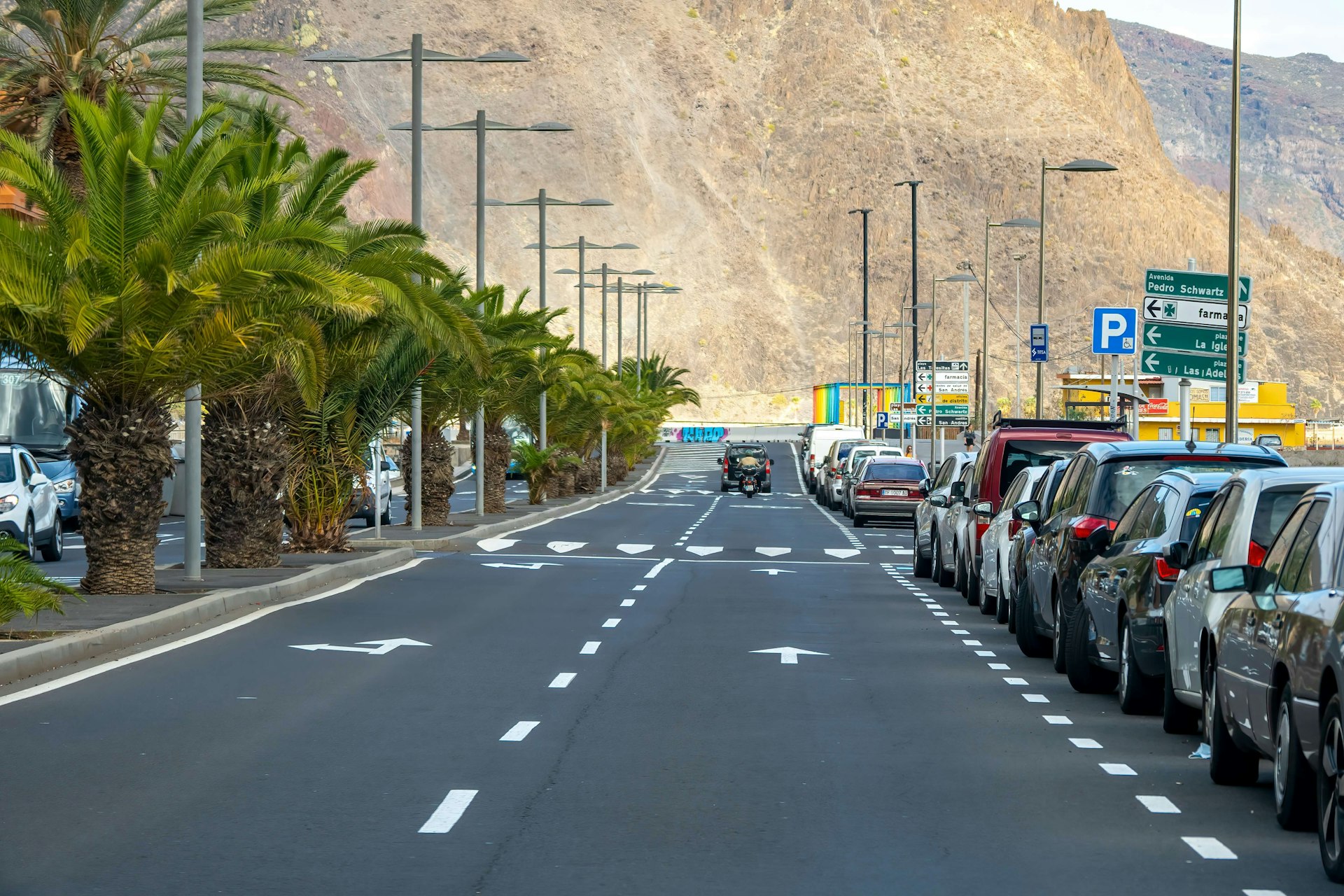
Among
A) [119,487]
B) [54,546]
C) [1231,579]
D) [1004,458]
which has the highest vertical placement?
[1004,458]

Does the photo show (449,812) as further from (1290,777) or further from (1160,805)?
(1290,777)

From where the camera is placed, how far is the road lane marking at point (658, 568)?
27.2m

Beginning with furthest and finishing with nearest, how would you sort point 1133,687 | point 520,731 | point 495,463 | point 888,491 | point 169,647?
1. point 888,491
2. point 495,463
3. point 169,647
4. point 1133,687
5. point 520,731

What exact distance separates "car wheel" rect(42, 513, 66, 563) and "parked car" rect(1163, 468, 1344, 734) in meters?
20.1

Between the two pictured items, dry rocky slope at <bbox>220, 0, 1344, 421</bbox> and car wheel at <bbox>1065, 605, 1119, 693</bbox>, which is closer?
car wheel at <bbox>1065, 605, 1119, 693</bbox>

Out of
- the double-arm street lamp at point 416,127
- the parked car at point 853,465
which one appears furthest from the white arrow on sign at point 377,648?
the parked car at point 853,465

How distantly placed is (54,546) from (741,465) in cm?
4750

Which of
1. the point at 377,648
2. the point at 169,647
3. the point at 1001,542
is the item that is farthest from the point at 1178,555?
the point at 1001,542

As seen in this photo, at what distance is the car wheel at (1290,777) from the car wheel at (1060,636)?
610 cm

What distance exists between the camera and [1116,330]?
3478 centimetres

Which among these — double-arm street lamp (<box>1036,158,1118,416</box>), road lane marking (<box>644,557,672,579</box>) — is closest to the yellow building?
double-arm street lamp (<box>1036,158,1118,416</box>)

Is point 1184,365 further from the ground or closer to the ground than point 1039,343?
closer to the ground

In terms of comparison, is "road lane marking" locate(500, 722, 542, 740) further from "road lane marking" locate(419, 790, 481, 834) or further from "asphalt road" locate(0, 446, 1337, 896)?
"road lane marking" locate(419, 790, 481, 834)

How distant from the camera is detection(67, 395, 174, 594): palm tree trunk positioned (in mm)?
20156
